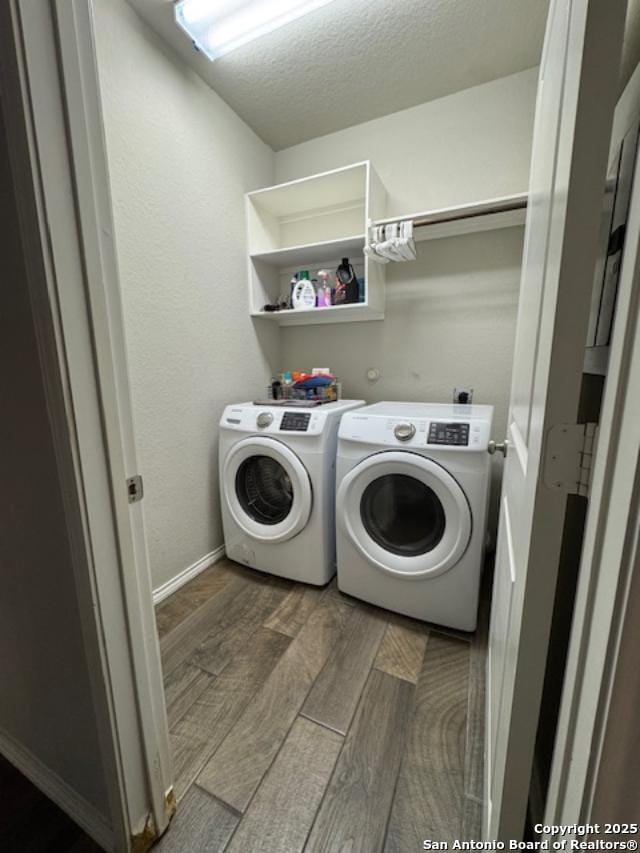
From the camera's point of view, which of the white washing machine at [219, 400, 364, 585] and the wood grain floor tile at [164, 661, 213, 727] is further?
the white washing machine at [219, 400, 364, 585]

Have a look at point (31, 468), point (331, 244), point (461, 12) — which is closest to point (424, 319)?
point (331, 244)

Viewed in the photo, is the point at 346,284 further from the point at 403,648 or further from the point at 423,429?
the point at 403,648

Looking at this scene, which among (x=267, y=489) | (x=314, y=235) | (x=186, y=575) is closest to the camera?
(x=186, y=575)

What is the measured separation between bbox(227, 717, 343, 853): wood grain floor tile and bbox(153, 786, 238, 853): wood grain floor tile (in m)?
0.03

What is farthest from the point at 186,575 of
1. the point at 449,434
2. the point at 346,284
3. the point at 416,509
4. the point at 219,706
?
the point at 346,284

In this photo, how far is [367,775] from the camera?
921 mm

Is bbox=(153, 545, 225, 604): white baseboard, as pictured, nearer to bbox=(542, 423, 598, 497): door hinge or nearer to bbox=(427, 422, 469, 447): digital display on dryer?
bbox=(427, 422, 469, 447): digital display on dryer

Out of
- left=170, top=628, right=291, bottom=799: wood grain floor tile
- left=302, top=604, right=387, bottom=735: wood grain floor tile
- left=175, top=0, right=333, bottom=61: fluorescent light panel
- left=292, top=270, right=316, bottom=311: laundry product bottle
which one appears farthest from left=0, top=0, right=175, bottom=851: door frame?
left=292, top=270, right=316, bottom=311: laundry product bottle

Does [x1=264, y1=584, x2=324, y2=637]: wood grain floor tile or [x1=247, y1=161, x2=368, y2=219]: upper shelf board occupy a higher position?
[x1=247, y1=161, x2=368, y2=219]: upper shelf board

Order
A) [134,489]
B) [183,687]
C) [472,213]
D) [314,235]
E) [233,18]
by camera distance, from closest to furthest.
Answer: [134,489], [183,687], [233,18], [472,213], [314,235]

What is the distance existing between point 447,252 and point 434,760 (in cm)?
210

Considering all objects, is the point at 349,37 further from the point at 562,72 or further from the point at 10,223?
the point at 10,223

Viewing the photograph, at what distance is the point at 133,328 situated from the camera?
1.43m

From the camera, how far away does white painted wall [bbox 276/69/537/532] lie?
1.69 m
